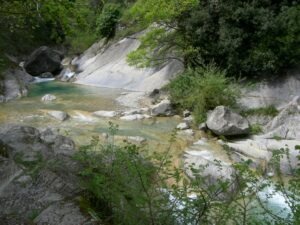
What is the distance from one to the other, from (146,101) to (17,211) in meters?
12.6

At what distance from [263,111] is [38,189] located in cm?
998

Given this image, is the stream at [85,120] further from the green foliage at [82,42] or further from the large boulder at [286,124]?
the green foliage at [82,42]

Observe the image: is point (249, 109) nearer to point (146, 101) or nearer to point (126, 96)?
point (146, 101)

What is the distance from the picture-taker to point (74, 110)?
579 inches

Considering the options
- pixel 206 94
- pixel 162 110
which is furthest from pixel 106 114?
pixel 206 94

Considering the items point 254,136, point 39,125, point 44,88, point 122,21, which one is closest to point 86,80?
point 44,88

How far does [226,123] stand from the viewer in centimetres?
1123

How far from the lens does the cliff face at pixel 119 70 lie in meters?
19.2

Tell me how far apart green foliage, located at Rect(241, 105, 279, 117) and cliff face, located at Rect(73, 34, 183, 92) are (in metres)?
5.86

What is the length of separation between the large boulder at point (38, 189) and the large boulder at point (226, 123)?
21.8 feet

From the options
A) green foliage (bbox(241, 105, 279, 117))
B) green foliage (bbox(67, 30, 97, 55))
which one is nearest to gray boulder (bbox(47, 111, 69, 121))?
green foliage (bbox(241, 105, 279, 117))

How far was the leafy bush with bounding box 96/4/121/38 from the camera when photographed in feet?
89.0

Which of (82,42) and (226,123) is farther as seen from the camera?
(82,42)

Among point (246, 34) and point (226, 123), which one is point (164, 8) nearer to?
point (246, 34)
